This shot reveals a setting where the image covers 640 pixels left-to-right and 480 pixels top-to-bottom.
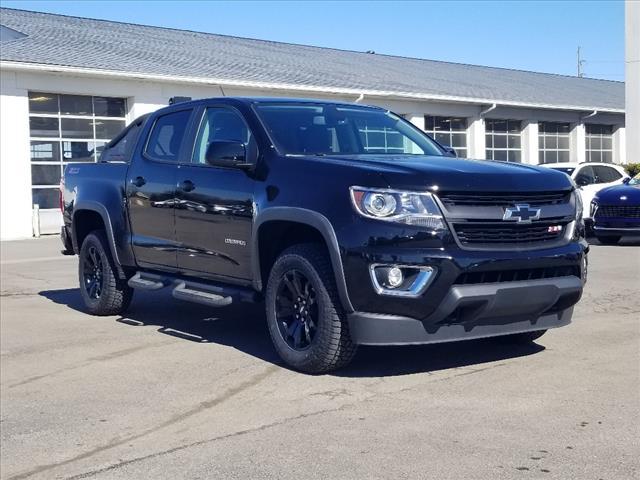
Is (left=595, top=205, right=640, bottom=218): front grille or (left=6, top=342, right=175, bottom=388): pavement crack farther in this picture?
(left=595, top=205, right=640, bottom=218): front grille

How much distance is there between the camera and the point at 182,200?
7277mm

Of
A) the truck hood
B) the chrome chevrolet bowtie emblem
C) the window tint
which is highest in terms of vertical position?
the window tint

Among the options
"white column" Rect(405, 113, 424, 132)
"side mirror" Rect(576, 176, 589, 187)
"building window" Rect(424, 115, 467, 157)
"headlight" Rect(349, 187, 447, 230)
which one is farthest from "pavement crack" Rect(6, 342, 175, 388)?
"building window" Rect(424, 115, 467, 157)

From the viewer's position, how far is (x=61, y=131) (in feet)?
72.4

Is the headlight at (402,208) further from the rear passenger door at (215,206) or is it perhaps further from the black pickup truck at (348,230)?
the rear passenger door at (215,206)

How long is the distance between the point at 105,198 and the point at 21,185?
13670mm

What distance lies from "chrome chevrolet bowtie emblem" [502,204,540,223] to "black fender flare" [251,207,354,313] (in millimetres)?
1103

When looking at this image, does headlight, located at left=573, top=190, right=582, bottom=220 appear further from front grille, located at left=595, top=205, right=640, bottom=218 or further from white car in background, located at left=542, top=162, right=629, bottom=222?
white car in background, located at left=542, top=162, right=629, bottom=222

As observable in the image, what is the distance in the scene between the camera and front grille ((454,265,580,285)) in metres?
5.61

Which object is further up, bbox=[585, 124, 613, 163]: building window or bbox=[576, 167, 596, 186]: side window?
bbox=[585, 124, 613, 163]: building window

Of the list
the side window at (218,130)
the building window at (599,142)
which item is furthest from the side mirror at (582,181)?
the building window at (599,142)

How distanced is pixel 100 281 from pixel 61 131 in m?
14.2

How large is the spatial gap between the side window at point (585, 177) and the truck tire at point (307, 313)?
513 inches

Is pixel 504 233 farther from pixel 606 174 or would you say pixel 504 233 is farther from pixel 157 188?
pixel 606 174
